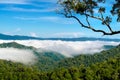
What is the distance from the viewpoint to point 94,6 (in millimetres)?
32281

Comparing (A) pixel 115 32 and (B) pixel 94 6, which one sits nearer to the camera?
(A) pixel 115 32

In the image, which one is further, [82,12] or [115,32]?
[82,12]

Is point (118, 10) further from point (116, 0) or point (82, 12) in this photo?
point (82, 12)

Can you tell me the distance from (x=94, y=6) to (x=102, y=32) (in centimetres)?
311

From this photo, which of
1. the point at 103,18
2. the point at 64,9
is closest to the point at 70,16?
the point at 64,9

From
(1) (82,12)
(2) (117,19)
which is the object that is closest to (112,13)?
(2) (117,19)

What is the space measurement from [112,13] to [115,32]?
249cm

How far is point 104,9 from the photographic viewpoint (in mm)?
31562

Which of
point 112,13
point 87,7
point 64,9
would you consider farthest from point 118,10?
point 64,9

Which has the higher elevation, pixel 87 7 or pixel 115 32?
pixel 87 7

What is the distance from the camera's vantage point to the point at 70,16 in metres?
32.1

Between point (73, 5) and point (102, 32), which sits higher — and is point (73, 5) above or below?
above

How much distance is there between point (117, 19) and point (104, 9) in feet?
4.84

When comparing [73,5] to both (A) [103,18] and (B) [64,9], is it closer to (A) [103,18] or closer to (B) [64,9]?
(B) [64,9]
